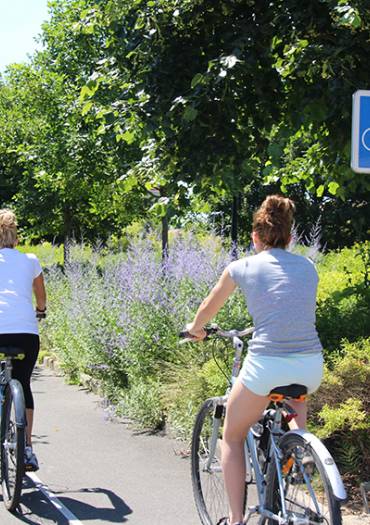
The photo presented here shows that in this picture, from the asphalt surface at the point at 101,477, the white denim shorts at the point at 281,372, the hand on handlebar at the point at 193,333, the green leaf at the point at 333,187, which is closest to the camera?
the white denim shorts at the point at 281,372

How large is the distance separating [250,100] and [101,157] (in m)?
8.41

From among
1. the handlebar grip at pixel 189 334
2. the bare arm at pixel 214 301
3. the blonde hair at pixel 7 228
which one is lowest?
the handlebar grip at pixel 189 334

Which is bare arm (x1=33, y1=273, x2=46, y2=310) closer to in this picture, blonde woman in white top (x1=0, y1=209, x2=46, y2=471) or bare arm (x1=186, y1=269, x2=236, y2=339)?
blonde woman in white top (x1=0, y1=209, x2=46, y2=471)

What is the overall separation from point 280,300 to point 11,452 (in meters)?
2.41

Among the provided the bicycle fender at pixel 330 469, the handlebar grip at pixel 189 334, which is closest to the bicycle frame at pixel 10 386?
the handlebar grip at pixel 189 334

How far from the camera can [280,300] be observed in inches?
148

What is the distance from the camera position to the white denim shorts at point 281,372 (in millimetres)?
3652

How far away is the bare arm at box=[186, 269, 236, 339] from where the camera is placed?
3896mm

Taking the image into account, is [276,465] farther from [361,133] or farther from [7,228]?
[7,228]

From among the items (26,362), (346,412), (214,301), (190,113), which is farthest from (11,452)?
(190,113)

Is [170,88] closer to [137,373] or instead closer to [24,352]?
[137,373]

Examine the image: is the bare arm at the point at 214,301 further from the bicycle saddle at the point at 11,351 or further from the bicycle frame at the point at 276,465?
the bicycle saddle at the point at 11,351

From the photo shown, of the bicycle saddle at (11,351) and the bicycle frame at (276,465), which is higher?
the bicycle saddle at (11,351)

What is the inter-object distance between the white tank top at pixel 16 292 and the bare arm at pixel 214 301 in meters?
1.61
